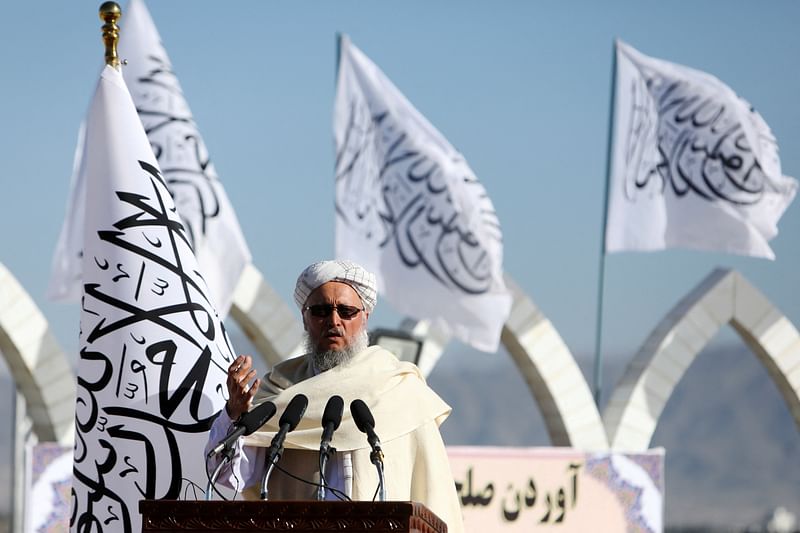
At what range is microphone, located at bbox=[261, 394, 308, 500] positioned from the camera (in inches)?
117

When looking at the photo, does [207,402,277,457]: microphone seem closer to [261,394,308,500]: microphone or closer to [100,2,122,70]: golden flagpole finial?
[261,394,308,500]: microphone

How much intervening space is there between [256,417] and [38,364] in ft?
32.8

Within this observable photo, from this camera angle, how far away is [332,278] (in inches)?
143

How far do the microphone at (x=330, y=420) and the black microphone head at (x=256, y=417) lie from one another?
108mm

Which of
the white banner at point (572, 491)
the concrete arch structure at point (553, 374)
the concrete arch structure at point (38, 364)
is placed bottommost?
the white banner at point (572, 491)

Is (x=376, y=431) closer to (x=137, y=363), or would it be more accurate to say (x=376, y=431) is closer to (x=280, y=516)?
(x=280, y=516)

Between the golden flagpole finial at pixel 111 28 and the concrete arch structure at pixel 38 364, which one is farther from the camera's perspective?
the concrete arch structure at pixel 38 364

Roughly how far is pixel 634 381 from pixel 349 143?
4.26 m

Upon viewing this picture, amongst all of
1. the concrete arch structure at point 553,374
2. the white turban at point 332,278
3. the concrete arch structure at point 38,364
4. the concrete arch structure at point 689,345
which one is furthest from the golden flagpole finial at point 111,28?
the concrete arch structure at point 689,345

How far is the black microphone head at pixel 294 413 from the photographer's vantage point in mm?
3064

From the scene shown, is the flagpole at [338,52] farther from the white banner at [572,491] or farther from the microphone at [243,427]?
the microphone at [243,427]

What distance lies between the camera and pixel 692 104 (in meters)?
14.6

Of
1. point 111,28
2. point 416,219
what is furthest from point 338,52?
point 111,28

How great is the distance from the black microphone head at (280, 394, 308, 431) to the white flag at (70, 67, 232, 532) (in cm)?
119
